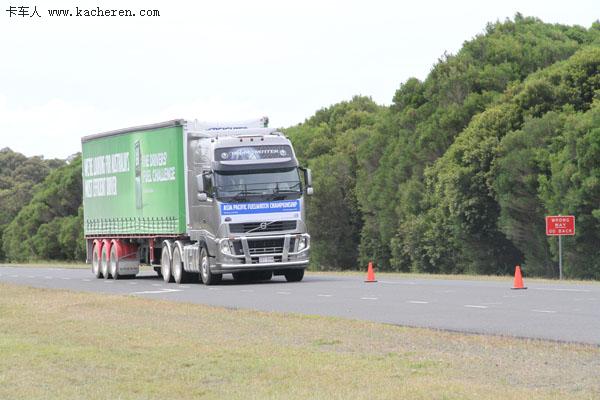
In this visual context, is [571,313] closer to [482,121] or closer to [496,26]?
[482,121]

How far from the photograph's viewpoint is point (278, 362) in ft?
51.1

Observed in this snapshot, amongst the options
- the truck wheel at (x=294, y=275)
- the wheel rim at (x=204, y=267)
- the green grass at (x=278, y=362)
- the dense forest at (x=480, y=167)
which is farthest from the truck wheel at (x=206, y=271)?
the dense forest at (x=480, y=167)

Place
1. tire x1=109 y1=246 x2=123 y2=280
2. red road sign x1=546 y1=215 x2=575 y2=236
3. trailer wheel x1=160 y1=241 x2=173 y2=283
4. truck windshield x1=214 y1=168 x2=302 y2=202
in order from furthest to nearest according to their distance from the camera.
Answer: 1. tire x1=109 y1=246 x2=123 y2=280
2. red road sign x1=546 y1=215 x2=575 y2=236
3. trailer wheel x1=160 y1=241 x2=173 y2=283
4. truck windshield x1=214 y1=168 x2=302 y2=202

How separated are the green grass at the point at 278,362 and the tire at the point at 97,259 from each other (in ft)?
74.2

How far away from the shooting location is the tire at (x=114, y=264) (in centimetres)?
4353

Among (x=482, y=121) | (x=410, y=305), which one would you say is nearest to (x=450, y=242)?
(x=482, y=121)

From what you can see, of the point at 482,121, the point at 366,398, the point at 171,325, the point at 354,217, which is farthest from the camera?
the point at 354,217

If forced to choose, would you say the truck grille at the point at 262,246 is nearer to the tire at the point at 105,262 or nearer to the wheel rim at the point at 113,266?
the wheel rim at the point at 113,266

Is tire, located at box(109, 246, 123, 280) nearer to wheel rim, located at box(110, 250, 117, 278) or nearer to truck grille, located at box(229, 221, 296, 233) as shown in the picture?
wheel rim, located at box(110, 250, 117, 278)

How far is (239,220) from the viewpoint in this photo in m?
35.6

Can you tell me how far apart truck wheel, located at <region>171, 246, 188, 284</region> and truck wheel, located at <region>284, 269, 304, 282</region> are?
→ 113 inches

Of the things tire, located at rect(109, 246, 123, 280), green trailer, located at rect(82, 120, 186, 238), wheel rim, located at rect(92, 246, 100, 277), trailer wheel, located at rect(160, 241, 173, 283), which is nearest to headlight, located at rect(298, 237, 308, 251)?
green trailer, located at rect(82, 120, 186, 238)

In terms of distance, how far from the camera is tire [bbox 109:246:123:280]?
43.5 m

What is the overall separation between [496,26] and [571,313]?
55.5 metres
